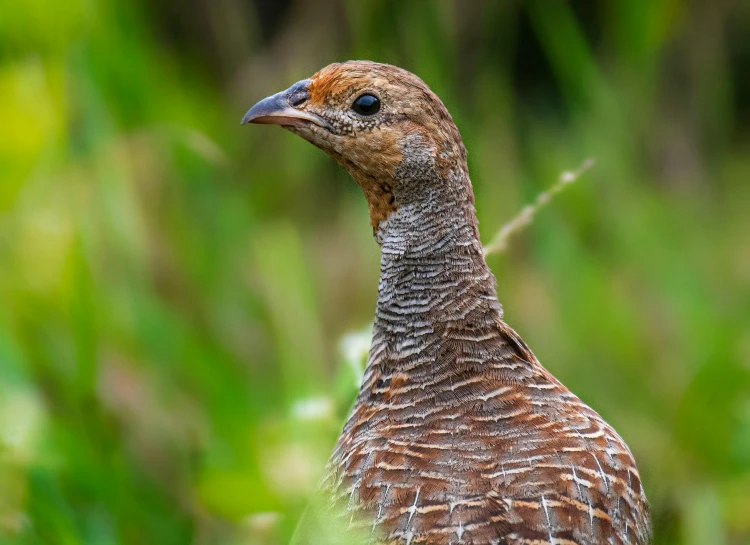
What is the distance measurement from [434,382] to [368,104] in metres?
0.60

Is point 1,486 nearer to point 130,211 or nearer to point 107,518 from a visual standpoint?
point 107,518

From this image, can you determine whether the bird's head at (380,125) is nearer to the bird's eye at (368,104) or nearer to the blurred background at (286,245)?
the bird's eye at (368,104)

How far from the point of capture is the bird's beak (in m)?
2.51

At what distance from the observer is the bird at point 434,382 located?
217 centimetres

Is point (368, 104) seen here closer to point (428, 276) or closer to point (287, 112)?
point (287, 112)

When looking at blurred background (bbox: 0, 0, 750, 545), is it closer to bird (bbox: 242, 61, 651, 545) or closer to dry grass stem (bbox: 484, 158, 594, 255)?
bird (bbox: 242, 61, 651, 545)

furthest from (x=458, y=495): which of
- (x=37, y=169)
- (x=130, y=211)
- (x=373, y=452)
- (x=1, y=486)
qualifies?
(x=130, y=211)

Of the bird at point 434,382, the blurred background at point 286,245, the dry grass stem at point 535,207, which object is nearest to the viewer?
the bird at point 434,382

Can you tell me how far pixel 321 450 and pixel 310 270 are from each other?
114 inches

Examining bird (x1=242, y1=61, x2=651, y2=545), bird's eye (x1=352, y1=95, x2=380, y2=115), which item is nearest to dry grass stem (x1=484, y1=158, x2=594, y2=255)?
bird (x1=242, y1=61, x2=651, y2=545)

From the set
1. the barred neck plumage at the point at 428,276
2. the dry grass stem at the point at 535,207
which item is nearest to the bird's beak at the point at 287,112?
the barred neck plumage at the point at 428,276

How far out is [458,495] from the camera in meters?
2.14

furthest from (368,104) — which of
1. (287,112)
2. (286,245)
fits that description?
(286,245)

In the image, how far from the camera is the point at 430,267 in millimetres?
2488
